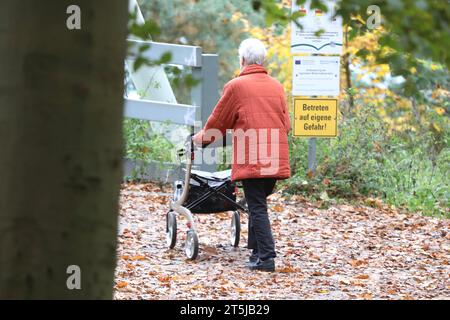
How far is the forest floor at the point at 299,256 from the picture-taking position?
780 cm

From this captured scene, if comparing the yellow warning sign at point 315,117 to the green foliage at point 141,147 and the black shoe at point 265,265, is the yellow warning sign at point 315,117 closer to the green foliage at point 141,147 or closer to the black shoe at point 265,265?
the green foliage at point 141,147

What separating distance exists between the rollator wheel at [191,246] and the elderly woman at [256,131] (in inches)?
23.2

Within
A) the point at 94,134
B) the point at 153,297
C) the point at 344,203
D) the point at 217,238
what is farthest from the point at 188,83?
the point at 344,203

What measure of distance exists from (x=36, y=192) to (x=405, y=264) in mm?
6708

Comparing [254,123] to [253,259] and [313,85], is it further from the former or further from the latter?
[313,85]

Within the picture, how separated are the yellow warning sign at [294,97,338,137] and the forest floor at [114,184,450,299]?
893 mm

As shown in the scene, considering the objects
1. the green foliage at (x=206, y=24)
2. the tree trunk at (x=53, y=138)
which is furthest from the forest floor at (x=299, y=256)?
the green foliage at (x=206, y=24)

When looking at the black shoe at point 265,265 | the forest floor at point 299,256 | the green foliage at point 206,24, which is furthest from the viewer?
the green foliage at point 206,24

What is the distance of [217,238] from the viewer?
33.9ft

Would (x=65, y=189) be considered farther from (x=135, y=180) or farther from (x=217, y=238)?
(x=135, y=180)

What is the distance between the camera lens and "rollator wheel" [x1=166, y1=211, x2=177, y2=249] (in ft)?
30.5

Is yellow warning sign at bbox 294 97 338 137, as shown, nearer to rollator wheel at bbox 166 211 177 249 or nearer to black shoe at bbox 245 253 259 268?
rollator wheel at bbox 166 211 177 249

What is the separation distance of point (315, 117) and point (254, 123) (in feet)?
15.3

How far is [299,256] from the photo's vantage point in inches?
373
